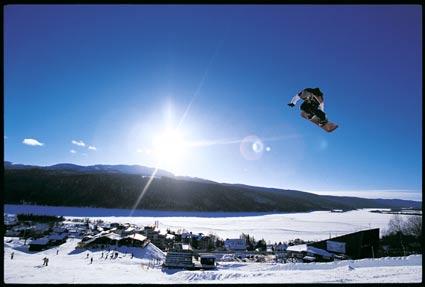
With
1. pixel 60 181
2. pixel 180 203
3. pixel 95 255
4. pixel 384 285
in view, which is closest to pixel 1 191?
pixel 384 285

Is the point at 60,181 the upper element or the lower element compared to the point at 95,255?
upper

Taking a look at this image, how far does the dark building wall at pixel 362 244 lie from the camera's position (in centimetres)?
3180

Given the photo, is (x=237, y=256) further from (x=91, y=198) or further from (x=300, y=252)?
(x=91, y=198)

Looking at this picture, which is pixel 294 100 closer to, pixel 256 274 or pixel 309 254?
pixel 256 274

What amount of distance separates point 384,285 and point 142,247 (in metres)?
34.6

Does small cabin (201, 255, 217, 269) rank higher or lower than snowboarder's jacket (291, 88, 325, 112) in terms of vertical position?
lower

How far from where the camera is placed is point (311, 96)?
5336 mm

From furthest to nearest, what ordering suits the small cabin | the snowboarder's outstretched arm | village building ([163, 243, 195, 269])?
the small cabin → village building ([163, 243, 195, 269]) → the snowboarder's outstretched arm

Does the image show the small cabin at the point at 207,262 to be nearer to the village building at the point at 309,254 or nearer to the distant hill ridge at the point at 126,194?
the village building at the point at 309,254

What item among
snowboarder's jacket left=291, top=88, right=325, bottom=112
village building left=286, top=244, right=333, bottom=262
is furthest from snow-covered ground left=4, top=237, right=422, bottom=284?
village building left=286, top=244, right=333, bottom=262

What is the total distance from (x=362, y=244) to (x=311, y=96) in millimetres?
32008

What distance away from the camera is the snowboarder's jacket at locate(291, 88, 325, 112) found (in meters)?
5.23

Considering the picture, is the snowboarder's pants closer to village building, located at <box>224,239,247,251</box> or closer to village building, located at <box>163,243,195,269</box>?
village building, located at <box>163,243,195,269</box>

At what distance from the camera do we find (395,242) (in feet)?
144
